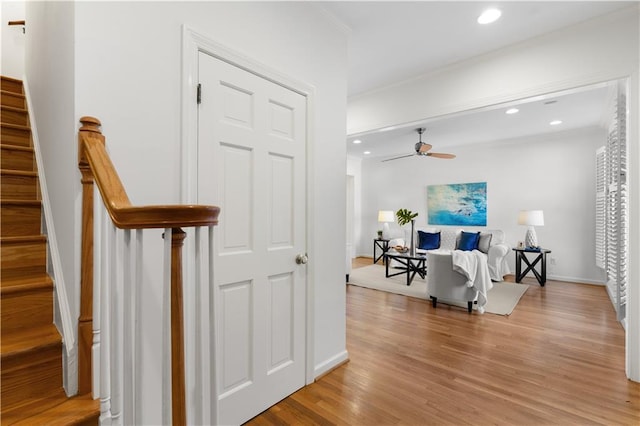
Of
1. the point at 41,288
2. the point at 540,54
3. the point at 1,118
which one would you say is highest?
the point at 540,54

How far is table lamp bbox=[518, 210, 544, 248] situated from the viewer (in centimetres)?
526

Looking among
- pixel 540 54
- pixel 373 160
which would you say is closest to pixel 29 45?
pixel 540 54

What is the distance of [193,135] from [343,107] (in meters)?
1.40

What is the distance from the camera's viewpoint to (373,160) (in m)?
8.42

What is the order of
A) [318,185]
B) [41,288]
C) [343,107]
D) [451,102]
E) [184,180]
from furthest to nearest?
[451,102], [343,107], [318,185], [184,180], [41,288]

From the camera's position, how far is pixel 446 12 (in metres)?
2.43

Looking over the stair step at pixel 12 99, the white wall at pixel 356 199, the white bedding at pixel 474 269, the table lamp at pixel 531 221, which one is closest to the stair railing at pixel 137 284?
the stair step at pixel 12 99

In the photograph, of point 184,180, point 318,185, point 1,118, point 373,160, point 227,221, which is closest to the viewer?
point 184,180

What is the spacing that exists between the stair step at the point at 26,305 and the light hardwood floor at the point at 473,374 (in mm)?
1231

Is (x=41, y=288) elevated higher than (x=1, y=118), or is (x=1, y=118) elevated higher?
(x=1, y=118)

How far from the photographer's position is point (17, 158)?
185 centimetres

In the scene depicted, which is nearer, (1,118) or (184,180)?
(184,180)

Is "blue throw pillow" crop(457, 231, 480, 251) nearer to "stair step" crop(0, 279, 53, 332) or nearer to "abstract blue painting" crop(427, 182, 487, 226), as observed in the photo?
"abstract blue painting" crop(427, 182, 487, 226)

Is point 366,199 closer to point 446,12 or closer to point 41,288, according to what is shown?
point 446,12
